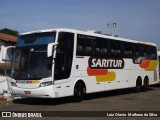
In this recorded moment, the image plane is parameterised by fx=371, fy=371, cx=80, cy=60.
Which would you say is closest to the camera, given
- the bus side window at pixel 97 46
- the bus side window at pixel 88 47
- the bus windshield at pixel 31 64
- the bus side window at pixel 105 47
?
the bus windshield at pixel 31 64

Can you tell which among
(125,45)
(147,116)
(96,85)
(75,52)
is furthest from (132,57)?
(147,116)

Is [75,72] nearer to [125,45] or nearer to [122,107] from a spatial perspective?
[122,107]

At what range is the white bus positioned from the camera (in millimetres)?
15883

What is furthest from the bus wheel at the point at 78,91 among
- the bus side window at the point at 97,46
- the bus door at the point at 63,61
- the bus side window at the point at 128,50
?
the bus side window at the point at 128,50

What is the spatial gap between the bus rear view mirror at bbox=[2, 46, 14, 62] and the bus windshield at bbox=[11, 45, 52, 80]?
70 centimetres

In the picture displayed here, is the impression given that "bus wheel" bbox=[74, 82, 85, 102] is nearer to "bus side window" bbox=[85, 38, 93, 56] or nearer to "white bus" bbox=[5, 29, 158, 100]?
"white bus" bbox=[5, 29, 158, 100]

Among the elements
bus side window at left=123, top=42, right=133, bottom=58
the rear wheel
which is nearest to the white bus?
bus side window at left=123, top=42, right=133, bottom=58

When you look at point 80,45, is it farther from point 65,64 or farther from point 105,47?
point 105,47

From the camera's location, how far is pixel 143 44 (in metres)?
25.4

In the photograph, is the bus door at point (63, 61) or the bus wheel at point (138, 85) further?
the bus wheel at point (138, 85)

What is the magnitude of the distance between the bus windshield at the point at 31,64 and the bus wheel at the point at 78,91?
2.27 m

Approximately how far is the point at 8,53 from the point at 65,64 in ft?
9.60

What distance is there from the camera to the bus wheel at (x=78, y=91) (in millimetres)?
17547

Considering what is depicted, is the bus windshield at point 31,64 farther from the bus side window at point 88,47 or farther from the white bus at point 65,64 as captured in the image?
the bus side window at point 88,47
